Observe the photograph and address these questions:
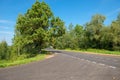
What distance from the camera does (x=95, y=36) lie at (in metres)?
74.4

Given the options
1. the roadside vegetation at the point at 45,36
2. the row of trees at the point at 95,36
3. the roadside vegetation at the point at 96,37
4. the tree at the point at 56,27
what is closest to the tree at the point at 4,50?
the roadside vegetation at the point at 45,36

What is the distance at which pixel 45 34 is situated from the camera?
43.1m

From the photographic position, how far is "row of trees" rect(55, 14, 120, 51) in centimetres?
6294

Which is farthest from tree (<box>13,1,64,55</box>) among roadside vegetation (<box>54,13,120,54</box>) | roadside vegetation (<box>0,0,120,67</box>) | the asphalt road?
the asphalt road

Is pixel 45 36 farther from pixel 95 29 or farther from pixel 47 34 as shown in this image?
pixel 95 29

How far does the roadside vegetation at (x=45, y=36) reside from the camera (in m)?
44.0

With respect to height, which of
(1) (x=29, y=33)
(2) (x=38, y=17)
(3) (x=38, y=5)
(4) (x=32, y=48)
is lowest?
(4) (x=32, y=48)

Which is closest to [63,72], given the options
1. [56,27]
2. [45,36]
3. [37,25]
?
[45,36]

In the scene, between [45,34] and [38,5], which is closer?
[45,34]

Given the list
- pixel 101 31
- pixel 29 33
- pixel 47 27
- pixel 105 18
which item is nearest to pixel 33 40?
pixel 29 33

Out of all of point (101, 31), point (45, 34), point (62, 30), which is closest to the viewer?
point (45, 34)

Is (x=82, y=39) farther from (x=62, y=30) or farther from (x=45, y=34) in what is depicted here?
(x=45, y=34)

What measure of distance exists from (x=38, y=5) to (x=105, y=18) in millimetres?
40311

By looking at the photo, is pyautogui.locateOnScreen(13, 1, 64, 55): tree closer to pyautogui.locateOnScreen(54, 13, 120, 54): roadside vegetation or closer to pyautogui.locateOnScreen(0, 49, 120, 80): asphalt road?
pyautogui.locateOnScreen(54, 13, 120, 54): roadside vegetation
